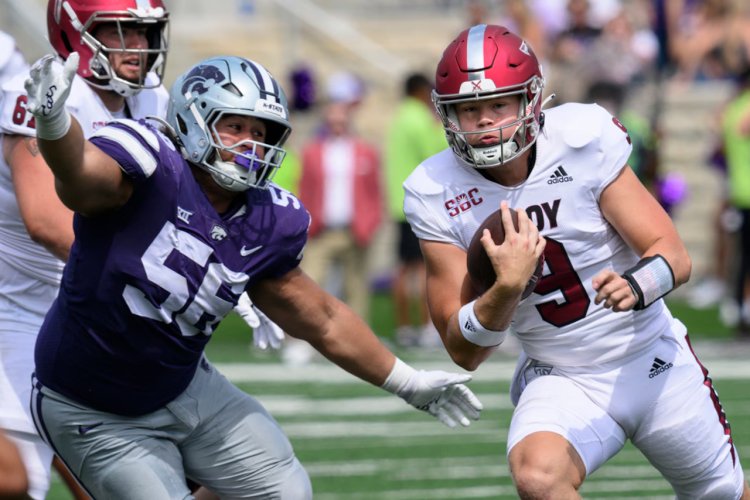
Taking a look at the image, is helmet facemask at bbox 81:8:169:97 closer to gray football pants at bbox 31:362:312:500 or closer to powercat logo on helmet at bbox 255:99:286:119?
powercat logo on helmet at bbox 255:99:286:119

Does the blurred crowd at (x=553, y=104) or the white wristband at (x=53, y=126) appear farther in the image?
the blurred crowd at (x=553, y=104)

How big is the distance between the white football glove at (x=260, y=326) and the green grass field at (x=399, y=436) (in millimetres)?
1286

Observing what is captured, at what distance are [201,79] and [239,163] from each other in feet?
0.97

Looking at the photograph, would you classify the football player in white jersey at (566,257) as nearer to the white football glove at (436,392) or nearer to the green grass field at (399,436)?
the white football glove at (436,392)

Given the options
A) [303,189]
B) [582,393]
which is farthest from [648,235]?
[303,189]

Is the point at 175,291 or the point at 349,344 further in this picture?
the point at 349,344

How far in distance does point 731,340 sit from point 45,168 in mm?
7294

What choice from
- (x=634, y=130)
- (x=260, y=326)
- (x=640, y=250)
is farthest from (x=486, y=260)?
(x=634, y=130)

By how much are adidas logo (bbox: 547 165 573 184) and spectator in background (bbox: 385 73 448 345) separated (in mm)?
6054

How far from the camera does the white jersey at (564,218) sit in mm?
4473

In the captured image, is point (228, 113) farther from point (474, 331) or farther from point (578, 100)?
point (578, 100)

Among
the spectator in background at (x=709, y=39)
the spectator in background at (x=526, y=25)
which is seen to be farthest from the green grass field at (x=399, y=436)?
the spectator in background at (x=709, y=39)

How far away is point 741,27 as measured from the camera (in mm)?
13664

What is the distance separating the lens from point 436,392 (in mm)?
4602
